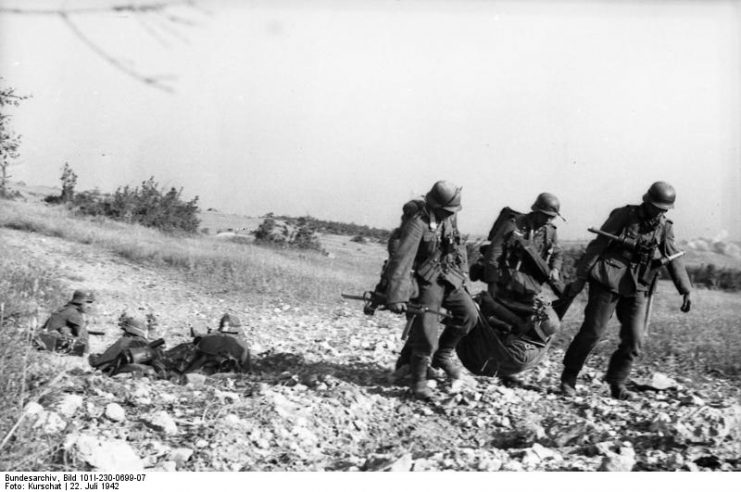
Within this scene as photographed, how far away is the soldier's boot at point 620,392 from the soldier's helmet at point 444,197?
2.04m

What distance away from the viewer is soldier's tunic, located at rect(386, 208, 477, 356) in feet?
17.4

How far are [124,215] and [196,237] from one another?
2.44 meters

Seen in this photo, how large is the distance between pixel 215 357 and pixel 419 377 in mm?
1896

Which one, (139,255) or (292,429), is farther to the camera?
(139,255)

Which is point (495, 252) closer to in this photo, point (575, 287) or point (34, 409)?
point (575, 287)

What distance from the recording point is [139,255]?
13.9 m

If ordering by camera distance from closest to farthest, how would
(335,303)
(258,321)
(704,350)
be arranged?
(704,350) → (258,321) → (335,303)

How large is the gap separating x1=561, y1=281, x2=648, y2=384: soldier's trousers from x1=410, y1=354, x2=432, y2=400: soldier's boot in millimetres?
1329

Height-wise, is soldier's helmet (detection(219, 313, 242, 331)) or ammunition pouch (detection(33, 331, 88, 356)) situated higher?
soldier's helmet (detection(219, 313, 242, 331))

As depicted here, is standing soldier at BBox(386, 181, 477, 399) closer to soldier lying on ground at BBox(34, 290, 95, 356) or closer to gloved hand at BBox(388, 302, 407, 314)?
gloved hand at BBox(388, 302, 407, 314)

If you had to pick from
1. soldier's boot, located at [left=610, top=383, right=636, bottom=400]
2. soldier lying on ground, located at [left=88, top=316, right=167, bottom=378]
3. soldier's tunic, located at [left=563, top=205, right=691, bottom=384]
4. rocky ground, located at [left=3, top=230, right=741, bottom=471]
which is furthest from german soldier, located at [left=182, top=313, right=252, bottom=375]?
soldier's boot, located at [left=610, top=383, right=636, bottom=400]

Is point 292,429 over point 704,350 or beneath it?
beneath

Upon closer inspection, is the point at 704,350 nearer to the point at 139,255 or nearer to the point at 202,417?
the point at 202,417

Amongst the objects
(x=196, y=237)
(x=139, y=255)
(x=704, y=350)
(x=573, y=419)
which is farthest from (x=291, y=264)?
(x=573, y=419)
